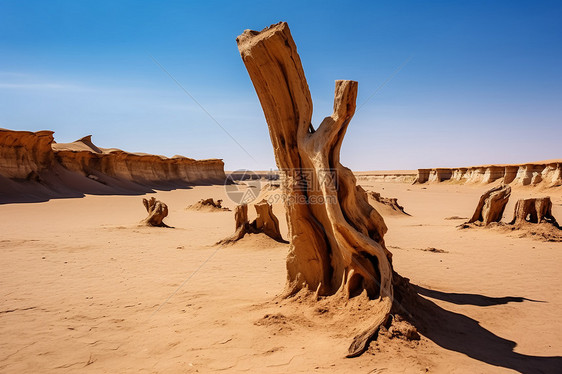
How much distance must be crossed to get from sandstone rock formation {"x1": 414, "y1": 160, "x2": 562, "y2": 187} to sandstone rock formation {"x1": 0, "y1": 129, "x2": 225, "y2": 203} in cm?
4028

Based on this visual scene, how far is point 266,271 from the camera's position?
325 inches

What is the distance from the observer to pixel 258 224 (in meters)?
11.8

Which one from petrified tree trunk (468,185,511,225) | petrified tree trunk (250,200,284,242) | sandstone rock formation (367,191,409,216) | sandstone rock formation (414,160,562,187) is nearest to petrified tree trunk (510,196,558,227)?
petrified tree trunk (468,185,511,225)

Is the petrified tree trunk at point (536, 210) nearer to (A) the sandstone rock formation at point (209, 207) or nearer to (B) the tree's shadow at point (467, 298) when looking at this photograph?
(B) the tree's shadow at point (467, 298)

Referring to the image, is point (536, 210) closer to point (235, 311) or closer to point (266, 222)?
point (266, 222)

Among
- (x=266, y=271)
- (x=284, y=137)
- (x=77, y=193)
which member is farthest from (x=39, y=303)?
(x=77, y=193)

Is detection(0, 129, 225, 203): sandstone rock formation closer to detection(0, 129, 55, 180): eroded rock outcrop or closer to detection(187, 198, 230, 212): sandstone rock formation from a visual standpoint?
detection(0, 129, 55, 180): eroded rock outcrop

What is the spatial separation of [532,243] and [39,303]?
45.2 ft

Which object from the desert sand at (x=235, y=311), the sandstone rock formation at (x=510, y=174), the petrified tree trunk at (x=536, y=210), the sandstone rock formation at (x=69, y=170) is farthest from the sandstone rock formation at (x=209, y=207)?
the sandstone rock formation at (x=510, y=174)

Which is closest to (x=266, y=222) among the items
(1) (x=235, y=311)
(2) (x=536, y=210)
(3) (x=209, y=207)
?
(1) (x=235, y=311)

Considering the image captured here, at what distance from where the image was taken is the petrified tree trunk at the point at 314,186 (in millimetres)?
4633

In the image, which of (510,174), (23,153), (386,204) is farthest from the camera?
(510,174)

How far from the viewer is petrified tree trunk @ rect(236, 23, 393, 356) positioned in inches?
182

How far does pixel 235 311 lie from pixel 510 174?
148ft
